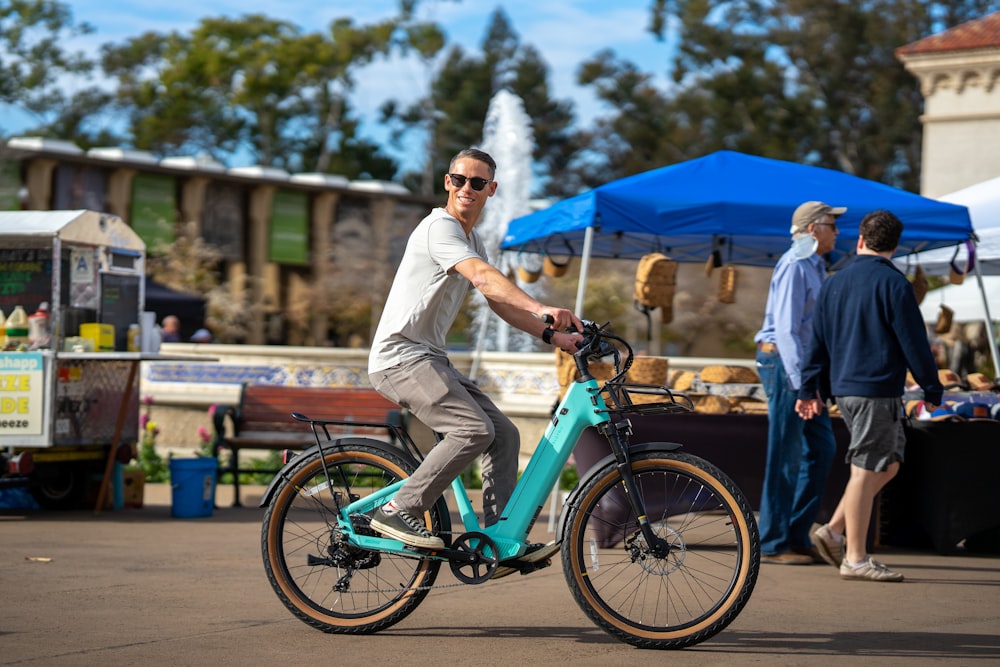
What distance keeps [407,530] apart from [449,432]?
43 cm

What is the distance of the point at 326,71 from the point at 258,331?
57.1 ft

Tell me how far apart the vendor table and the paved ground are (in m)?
0.32

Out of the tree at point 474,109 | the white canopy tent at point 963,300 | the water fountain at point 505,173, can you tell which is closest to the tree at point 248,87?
the tree at point 474,109

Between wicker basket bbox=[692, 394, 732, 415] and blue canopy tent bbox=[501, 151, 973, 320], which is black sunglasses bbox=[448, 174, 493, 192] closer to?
blue canopy tent bbox=[501, 151, 973, 320]

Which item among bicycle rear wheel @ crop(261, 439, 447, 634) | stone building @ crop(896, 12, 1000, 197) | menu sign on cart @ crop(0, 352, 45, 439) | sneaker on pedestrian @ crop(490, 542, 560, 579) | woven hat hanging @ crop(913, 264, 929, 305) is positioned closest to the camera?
sneaker on pedestrian @ crop(490, 542, 560, 579)

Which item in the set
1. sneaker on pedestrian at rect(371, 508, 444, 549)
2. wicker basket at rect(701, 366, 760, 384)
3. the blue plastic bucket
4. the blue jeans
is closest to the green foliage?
the blue plastic bucket

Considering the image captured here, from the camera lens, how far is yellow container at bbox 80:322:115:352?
33.9ft

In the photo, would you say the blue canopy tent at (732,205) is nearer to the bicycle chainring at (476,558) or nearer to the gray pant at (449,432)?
the gray pant at (449,432)

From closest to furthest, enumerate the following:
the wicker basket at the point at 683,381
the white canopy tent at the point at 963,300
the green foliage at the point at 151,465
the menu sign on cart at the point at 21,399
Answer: the wicker basket at the point at 683,381
the menu sign on cart at the point at 21,399
the green foliage at the point at 151,465
the white canopy tent at the point at 963,300

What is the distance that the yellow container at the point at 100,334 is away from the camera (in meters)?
10.3

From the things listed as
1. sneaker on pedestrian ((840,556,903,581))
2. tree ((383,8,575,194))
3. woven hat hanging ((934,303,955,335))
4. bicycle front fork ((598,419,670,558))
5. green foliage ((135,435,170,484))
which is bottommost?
green foliage ((135,435,170,484))

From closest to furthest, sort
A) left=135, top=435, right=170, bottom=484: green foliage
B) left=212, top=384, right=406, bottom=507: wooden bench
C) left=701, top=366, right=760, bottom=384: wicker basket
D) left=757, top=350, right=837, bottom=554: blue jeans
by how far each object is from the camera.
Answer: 1. left=757, top=350, right=837, bottom=554: blue jeans
2. left=701, top=366, right=760, bottom=384: wicker basket
3. left=212, top=384, right=406, bottom=507: wooden bench
4. left=135, top=435, right=170, bottom=484: green foliage

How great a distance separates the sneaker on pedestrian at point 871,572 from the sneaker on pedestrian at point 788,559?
26.0 inches

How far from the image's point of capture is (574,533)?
5.38m
